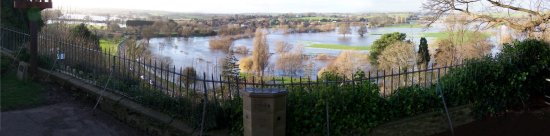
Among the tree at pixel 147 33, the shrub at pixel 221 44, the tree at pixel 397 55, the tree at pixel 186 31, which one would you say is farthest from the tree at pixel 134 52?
the tree at pixel 186 31

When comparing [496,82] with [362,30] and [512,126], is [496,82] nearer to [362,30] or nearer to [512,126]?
[512,126]

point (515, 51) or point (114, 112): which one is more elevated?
point (515, 51)

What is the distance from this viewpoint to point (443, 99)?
22.1 ft

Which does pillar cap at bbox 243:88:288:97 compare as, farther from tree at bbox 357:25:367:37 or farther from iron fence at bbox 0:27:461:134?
tree at bbox 357:25:367:37

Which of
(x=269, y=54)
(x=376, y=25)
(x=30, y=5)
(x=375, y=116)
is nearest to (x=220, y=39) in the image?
(x=269, y=54)

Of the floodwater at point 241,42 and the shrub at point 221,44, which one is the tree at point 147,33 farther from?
the shrub at point 221,44

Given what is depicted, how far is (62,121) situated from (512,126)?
6.58 metres

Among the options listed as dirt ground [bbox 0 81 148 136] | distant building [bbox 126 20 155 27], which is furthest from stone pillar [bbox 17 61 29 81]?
distant building [bbox 126 20 155 27]

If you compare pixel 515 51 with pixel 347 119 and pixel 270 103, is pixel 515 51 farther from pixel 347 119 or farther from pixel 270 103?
pixel 270 103

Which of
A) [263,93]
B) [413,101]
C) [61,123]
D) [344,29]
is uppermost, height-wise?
[344,29]

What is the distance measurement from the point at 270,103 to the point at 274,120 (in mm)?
198

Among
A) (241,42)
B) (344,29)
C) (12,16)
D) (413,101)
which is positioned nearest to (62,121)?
(413,101)

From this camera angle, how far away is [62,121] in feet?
23.7

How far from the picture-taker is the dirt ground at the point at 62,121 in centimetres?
670
